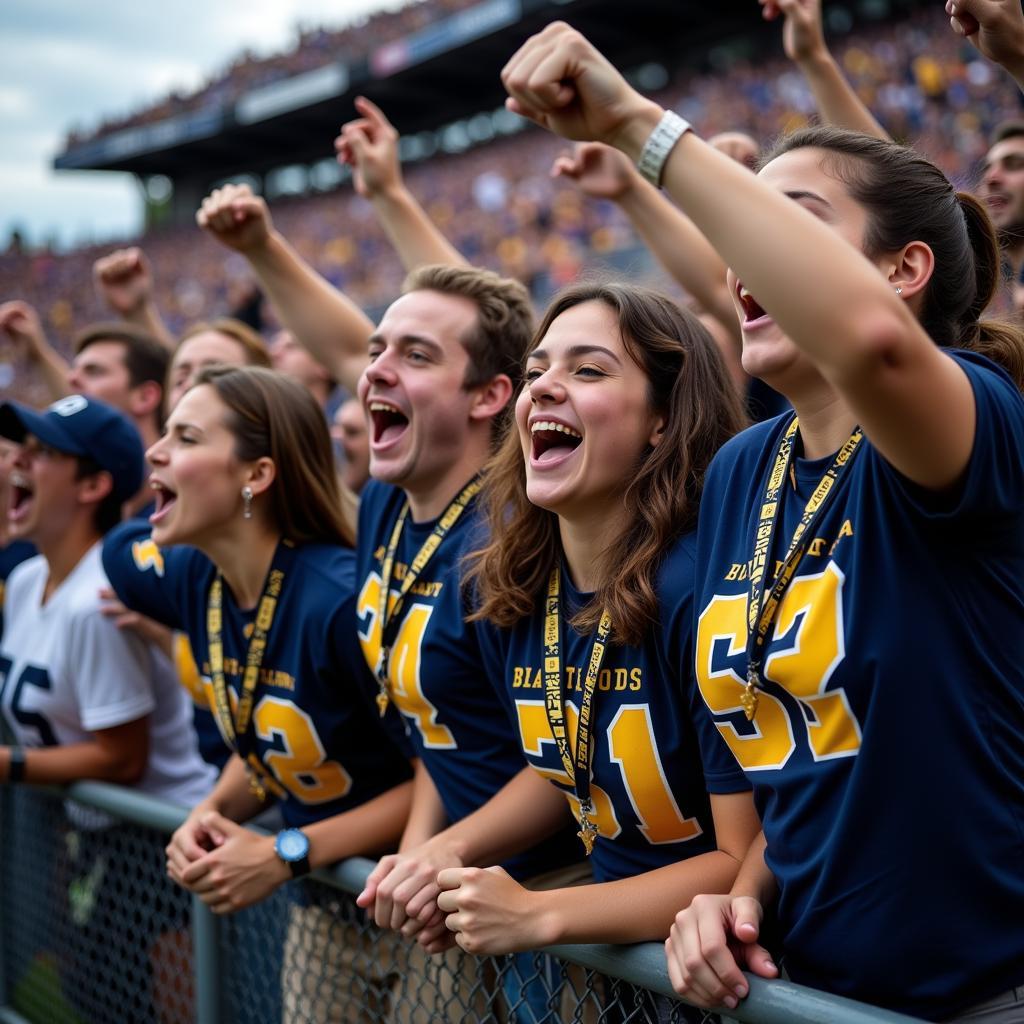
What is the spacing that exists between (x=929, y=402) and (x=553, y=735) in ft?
3.29

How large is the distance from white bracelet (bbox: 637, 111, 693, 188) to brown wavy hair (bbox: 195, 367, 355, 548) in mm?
1836

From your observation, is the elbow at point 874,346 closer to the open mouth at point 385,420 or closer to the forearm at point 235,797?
the open mouth at point 385,420

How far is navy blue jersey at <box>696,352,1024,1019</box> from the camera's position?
146cm

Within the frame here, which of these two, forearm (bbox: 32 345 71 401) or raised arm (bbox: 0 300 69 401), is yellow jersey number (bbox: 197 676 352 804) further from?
forearm (bbox: 32 345 71 401)

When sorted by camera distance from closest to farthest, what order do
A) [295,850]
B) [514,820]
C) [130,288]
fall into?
[514,820] → [295,850] → [130,288]

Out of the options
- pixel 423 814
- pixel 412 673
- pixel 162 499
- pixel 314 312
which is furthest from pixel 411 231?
pixel 423 814

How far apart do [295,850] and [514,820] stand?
50 centimetres

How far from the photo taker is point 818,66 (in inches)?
121

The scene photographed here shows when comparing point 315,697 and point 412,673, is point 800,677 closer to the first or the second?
point 412,673

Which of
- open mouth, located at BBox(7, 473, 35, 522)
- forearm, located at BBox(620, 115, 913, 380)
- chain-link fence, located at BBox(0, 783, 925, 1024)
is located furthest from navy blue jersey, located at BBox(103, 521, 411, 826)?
forearm, located at BBox(620, 115, 913, 380)

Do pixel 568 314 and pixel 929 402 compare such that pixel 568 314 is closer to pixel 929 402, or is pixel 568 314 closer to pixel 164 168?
pixel 929 402

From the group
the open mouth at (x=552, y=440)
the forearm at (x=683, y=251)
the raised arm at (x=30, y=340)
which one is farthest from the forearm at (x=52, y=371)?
the open mouth at (x=552, y=440)

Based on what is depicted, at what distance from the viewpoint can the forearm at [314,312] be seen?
3326 millimetres

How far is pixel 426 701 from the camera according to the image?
8.00 ft
